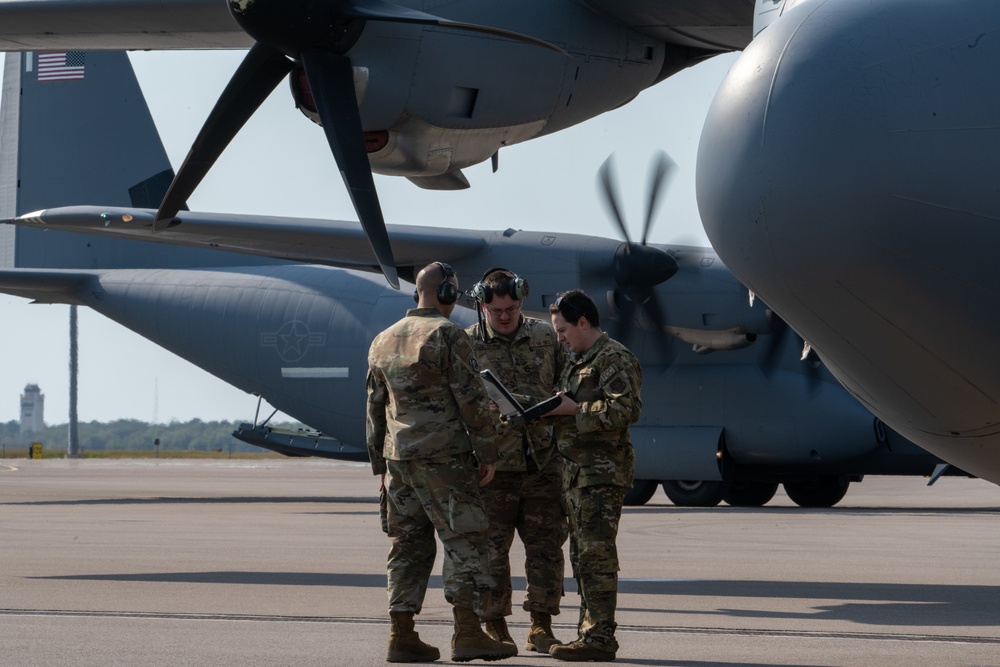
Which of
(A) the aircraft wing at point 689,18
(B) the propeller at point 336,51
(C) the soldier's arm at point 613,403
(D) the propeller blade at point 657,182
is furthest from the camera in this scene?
(D) the propeller blade at point 657,182

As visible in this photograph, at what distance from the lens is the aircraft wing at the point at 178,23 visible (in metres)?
7.98

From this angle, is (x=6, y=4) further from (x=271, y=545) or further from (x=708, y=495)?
(x=708, y=495)

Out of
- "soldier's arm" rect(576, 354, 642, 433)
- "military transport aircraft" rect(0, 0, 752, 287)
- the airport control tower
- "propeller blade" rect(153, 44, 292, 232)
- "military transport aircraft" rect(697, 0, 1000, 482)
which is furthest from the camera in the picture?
the airport control tower

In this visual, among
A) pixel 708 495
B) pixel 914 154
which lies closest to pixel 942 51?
pixel 914 154

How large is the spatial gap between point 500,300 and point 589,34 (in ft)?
8.22

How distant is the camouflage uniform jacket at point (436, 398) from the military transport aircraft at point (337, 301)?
7380 mm

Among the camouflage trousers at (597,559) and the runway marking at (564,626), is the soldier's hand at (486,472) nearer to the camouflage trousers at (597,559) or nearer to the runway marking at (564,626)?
the camouflage trousers at (597,559)

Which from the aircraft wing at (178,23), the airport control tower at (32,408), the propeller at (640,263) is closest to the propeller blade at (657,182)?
the propeller at (640,263)

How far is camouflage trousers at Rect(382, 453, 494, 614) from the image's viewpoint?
5684 millimetres

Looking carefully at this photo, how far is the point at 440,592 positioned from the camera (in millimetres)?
8547

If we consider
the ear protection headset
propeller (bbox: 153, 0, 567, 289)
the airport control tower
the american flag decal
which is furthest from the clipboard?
the airport control tower

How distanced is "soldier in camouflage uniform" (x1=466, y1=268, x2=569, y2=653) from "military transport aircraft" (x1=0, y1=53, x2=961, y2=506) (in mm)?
6971

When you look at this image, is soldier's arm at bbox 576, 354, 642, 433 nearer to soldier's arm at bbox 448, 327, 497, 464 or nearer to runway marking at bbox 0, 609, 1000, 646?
soldier's arm at bbox 448, 327, 497, 464

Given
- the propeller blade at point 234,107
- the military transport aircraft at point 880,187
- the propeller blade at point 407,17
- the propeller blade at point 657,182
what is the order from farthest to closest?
the propeller blade at point 657,182
the propeller blade at point 234,107
the propeller blade at point 407,17
the military transport aircraft at point 880,187
